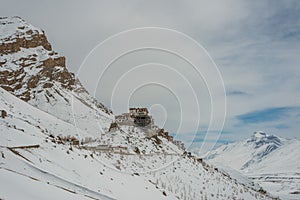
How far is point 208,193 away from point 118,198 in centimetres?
1007

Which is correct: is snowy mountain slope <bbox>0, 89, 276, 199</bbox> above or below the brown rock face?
below

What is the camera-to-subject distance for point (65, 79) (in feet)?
267

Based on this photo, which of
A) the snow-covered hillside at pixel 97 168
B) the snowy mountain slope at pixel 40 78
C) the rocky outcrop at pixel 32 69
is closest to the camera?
the snow-covered hillside at pixel 97 168

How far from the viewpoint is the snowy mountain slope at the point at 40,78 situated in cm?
6431

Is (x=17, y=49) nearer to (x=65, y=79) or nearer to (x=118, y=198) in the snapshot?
(x=65, y=79)

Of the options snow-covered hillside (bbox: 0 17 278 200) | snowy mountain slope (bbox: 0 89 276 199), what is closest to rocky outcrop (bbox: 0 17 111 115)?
snow-covered hillside (bbox: 0 17 278 200)

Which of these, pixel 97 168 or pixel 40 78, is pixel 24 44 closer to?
pixel 40 78

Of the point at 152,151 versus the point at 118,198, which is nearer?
the point at 118,198

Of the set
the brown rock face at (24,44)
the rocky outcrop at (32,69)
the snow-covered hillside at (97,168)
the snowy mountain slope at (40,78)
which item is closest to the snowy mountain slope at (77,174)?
the snow-covered hillside at (97,168)

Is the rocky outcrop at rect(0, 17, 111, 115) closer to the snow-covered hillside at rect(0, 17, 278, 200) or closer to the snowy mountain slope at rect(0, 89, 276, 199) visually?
the snow-covered hillside at rect(0, 17, 278, 200)

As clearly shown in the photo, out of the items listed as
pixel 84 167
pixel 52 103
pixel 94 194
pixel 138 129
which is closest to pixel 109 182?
pixel 84 167

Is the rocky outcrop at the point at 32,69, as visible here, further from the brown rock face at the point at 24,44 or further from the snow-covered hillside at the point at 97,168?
the snow-covered hillside at the point at 97,168

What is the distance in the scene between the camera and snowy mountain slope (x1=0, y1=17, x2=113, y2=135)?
64312 mm

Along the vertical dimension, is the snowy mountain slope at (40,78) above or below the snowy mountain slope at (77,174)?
above
